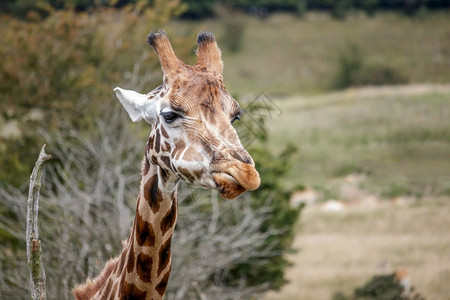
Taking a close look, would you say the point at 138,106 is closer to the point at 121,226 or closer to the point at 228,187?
the point at 228,187

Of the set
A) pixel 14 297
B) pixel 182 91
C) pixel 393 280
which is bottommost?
pixel 393 280

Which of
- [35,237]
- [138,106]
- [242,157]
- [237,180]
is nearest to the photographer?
Result: [237,180]

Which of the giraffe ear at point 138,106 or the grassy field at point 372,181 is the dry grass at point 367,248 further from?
the giraffe ear at point 138,106

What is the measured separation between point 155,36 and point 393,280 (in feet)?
44.4

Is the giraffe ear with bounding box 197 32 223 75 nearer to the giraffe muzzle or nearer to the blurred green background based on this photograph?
the giraffe muzzle

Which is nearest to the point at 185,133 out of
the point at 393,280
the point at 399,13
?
the point at 393,280

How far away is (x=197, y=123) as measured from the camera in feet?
14.3

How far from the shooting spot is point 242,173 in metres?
3.88

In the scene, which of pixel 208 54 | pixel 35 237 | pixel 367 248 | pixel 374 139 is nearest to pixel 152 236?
pixel 35 237

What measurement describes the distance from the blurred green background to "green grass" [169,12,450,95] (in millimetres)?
372

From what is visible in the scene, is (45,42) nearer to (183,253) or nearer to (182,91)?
(183,253)

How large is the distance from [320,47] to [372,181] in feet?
127

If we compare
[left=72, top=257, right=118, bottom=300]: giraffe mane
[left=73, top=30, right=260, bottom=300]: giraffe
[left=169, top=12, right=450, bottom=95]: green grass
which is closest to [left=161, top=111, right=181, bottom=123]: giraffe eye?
[left=73, top=30, right=260, bottom=300]: giraffe

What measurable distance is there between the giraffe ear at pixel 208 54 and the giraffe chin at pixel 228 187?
3.39 ft
